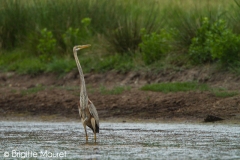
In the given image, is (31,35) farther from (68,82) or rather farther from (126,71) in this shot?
(126,71)

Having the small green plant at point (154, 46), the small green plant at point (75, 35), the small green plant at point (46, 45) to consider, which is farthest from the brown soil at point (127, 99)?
the small green plant at point (75, 35)

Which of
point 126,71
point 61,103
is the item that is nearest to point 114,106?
point 61,103

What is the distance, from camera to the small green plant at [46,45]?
16031 mm

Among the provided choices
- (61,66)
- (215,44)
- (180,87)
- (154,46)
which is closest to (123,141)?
(180,87)

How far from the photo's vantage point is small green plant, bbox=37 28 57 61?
16031mm

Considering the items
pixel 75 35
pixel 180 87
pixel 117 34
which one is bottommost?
pixel 180 87

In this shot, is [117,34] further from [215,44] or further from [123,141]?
[123,141]

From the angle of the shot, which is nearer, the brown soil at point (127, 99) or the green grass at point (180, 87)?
the brown soil at point (127, 99)

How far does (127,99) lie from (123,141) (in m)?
3.29

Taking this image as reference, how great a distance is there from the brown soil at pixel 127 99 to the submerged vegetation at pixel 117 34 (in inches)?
13.7

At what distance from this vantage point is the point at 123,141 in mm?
9617

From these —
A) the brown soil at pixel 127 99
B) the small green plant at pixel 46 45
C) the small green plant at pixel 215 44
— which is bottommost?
the brown soil at pixel 127 99

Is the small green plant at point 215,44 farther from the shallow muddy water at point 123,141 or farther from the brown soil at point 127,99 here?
the shallow muddy water at point 123,141

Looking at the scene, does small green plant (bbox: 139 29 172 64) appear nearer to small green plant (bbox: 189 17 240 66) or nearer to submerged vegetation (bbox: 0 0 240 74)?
submerged vegetation (bbox: 0 0 240 74)
